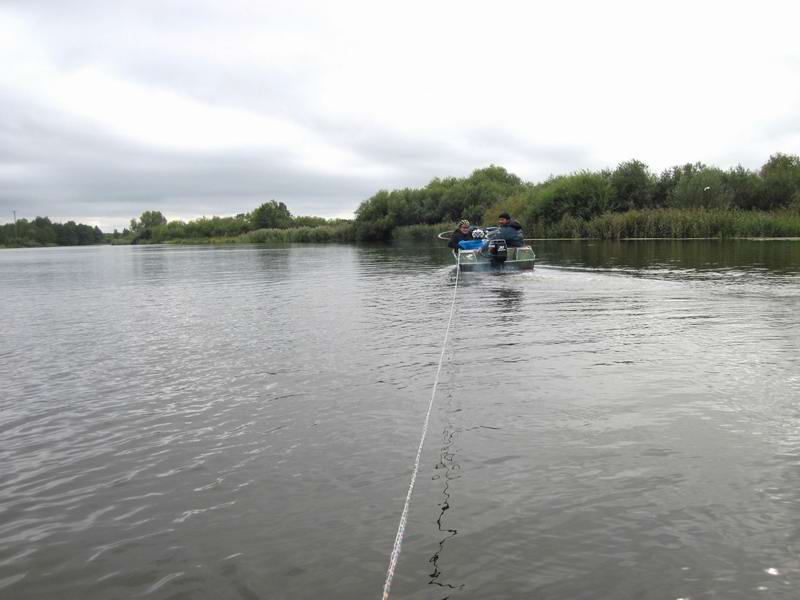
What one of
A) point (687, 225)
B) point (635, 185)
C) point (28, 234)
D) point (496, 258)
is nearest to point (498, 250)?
point (496, 258)

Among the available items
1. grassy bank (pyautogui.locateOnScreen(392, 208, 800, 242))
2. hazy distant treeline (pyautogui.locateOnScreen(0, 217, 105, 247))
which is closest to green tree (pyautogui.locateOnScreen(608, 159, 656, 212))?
grassy bank (pyautogui.locateOnScreen(392, 208, 800, 242))

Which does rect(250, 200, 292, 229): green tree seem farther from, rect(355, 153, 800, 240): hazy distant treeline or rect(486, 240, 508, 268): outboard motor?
rect(486, 240, 508, 268): outboard motor

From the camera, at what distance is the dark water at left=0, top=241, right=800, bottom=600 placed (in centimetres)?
415

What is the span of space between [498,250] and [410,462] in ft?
66.5

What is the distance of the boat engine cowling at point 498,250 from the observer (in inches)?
1000

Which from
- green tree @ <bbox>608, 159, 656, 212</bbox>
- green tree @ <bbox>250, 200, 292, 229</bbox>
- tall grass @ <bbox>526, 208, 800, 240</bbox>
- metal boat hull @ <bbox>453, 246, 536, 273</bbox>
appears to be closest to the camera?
metal boat hull @ <bbox>453, 246, 536, 273</bbox>

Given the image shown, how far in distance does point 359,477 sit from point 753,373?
628 centimetres

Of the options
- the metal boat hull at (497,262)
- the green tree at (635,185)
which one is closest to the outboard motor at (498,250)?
the metal boat hull at (497,262)

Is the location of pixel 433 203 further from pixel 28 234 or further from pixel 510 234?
pixel 28 234

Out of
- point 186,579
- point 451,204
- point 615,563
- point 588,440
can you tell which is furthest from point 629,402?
point 451,204

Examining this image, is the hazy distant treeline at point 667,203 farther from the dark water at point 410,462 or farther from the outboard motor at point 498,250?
the dark water at point 410,462

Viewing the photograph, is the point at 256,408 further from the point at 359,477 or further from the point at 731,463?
the point at 731,463

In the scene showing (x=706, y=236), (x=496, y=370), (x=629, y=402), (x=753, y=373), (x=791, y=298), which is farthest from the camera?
(x=706, y=236)

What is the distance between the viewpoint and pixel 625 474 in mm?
5457
